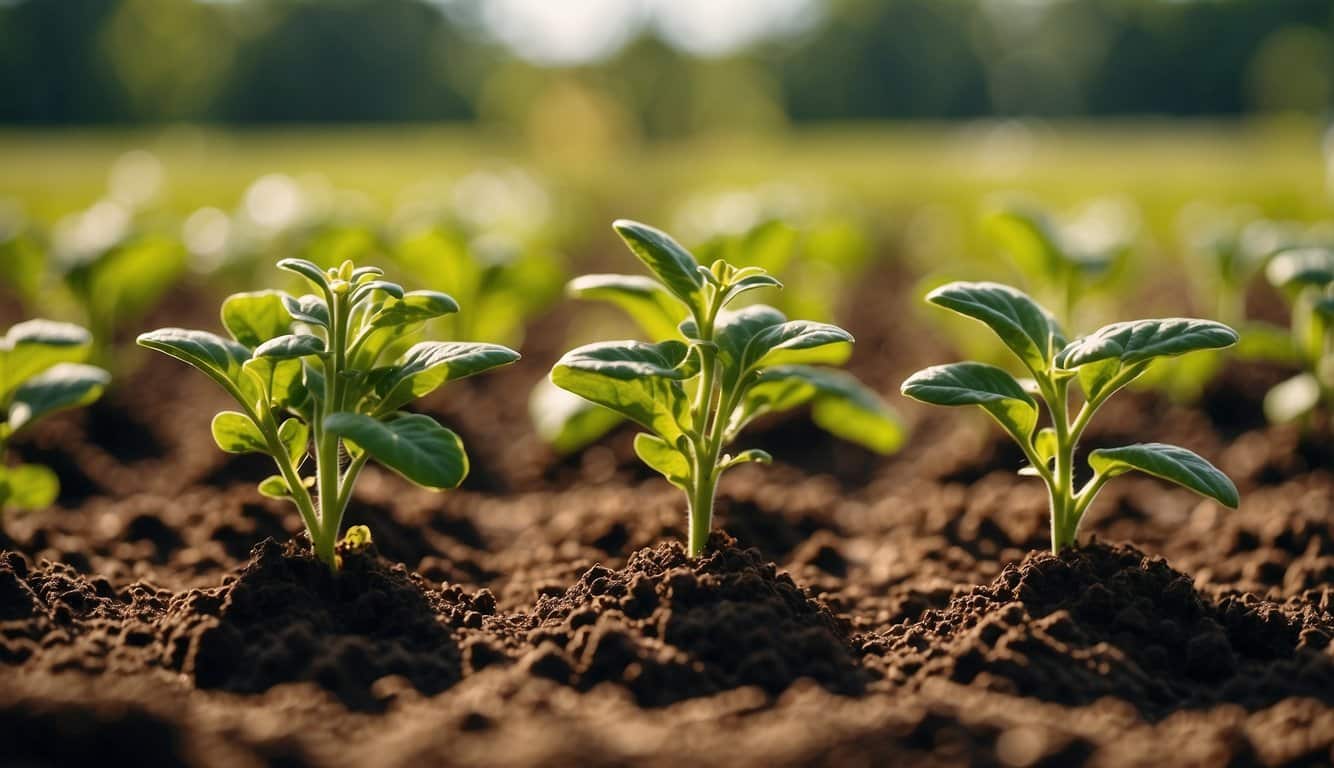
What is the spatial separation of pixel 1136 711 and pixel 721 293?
105 cm

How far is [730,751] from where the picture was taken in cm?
160

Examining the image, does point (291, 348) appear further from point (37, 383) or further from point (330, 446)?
point (37, 383)

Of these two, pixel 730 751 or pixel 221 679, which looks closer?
pixel 730 751

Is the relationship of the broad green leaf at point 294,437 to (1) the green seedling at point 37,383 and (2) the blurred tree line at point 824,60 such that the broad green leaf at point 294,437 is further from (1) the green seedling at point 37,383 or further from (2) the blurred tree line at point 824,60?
(2) the blurred tree line at point 824,60

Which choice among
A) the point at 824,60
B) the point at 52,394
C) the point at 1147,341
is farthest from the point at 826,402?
the point at 824,60

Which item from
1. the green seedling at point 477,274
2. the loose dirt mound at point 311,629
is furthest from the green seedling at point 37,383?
the green seedling at point 477,274

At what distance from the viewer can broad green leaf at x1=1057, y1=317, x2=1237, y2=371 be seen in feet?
6.71

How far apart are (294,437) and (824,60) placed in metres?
63.8

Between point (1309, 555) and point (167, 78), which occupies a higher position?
point (167, 78)

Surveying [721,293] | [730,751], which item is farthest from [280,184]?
[730,751]

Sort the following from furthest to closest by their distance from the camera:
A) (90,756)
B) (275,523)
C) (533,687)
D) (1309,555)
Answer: (275,523), (1309,555), (533,687), (90,756)

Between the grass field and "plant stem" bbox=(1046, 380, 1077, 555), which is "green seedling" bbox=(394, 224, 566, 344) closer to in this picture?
"plant stem" bbox=(1046, 380, 1077, 555)

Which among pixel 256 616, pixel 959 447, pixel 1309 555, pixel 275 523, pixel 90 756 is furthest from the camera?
pixel 959 447

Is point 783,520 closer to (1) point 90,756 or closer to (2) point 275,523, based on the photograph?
(2) point 275,523
